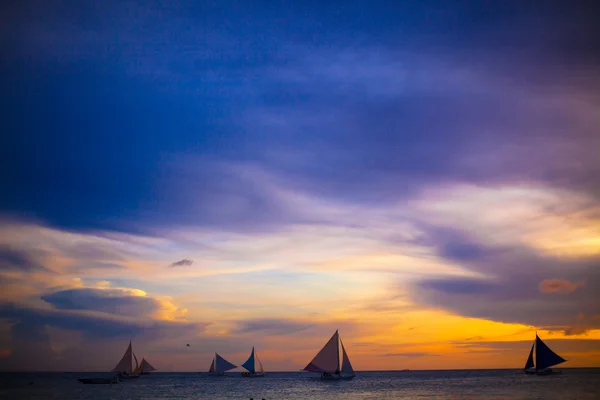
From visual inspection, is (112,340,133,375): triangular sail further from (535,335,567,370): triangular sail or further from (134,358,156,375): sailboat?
(535,335,567,370): triangular sail

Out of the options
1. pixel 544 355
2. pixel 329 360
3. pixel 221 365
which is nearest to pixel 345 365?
pixel 329 360

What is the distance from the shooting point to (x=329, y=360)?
108 m

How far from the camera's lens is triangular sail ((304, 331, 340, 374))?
108 metres

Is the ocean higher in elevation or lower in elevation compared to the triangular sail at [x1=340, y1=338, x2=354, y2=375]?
lower

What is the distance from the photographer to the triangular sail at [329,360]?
10769cm

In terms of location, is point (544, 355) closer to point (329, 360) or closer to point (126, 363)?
point (329, 360)

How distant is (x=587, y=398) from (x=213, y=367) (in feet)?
422

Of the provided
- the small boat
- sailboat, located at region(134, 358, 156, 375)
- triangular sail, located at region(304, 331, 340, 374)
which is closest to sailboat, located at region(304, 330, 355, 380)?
triangular sail, located at region(304, 331, 340, 374)

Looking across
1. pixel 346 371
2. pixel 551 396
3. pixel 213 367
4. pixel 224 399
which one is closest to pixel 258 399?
pixel 224 399

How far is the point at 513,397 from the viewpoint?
271 ft

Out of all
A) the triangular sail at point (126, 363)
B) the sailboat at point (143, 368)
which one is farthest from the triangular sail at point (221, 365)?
the triangular sail at point (126, 363)

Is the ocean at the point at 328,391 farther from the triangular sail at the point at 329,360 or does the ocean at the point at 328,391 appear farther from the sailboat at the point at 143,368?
the sailboat at the point at 143,368

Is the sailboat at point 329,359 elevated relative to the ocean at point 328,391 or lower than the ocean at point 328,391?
elevated

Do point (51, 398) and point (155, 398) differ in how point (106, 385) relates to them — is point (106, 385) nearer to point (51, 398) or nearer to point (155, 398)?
point (51, 398)
